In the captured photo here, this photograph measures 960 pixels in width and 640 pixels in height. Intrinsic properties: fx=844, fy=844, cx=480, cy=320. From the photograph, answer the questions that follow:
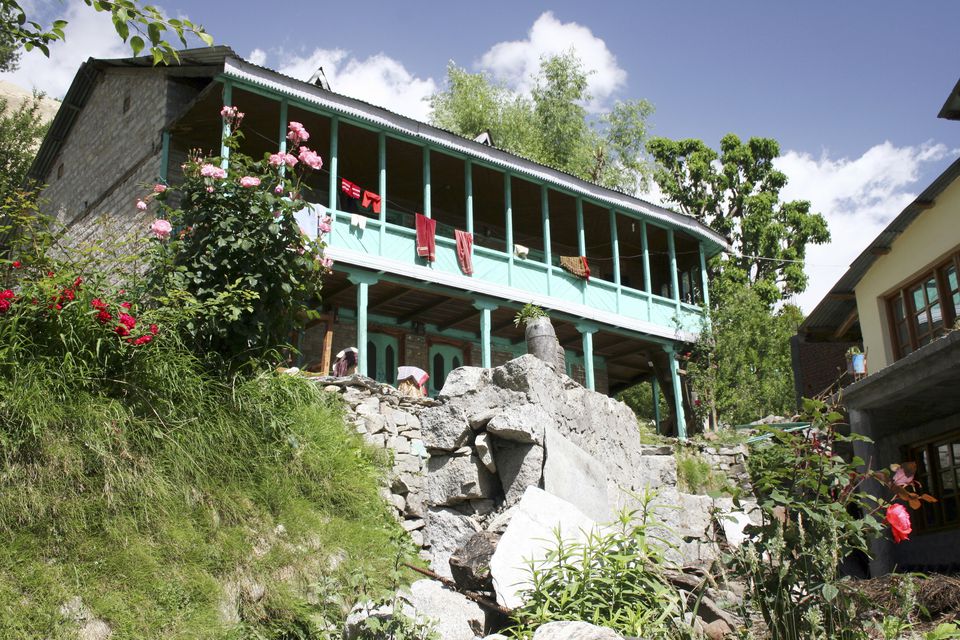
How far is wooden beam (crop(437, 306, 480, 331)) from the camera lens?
48.4 ft

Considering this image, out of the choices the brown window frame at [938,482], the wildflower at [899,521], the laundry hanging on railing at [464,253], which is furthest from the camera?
the laundry hanging on railing at [464,253]

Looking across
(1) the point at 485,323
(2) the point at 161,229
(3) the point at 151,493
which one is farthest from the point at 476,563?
(1) the point at 485,323

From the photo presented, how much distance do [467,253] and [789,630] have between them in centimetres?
1024

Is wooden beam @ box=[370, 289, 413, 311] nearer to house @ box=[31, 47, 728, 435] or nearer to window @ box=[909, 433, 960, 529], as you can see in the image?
house @ box=[31, 47, 728, 435]

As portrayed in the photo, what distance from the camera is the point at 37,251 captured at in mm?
5848

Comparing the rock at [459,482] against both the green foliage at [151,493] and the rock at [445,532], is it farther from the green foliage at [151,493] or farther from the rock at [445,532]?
the green foliage at [151,493]

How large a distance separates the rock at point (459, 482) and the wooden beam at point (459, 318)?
24.3ft

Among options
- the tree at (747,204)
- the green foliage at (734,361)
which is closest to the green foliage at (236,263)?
the green foliage at (734,361)

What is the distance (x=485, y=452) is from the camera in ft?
23.5

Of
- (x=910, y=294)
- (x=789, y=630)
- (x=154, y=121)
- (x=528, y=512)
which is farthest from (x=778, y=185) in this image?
(x=789, y=630)

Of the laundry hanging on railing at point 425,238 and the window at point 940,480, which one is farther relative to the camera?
the laundry hanging on railing at point 425,238

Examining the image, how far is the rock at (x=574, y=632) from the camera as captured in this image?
145 inches

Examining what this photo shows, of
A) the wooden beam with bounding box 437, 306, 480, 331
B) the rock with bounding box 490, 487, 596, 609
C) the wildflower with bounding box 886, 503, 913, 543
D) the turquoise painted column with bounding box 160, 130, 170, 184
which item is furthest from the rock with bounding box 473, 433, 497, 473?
the turquoise painted column with bounding box 160, 130, 170, 184

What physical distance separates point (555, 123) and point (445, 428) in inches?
894
